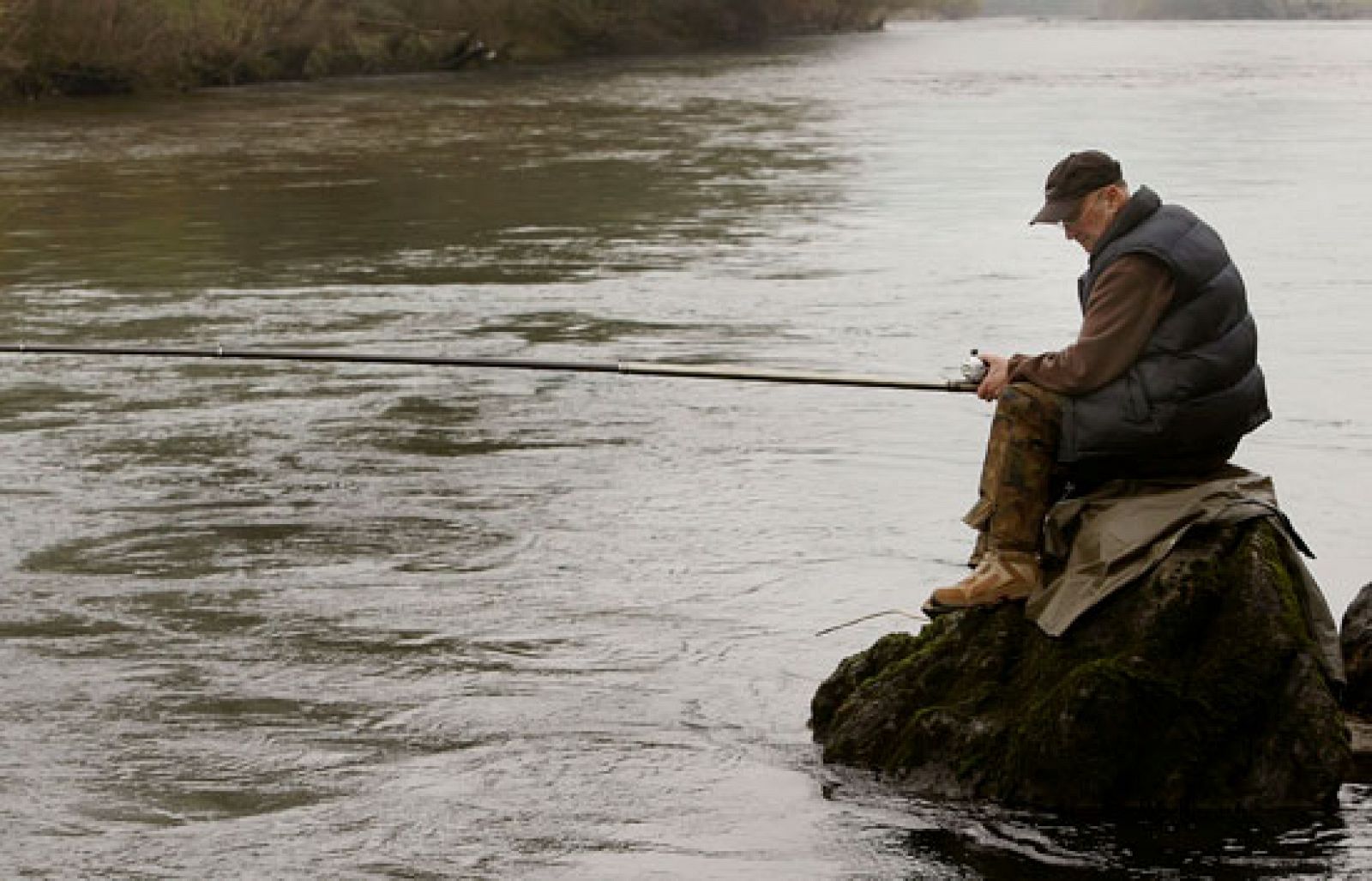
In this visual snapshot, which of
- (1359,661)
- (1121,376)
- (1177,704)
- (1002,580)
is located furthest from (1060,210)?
(1359,661)

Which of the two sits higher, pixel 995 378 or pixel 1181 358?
pixel 1181 358

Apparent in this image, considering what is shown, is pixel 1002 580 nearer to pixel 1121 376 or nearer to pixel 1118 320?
pixel 1121 376

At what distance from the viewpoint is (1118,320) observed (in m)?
6.29

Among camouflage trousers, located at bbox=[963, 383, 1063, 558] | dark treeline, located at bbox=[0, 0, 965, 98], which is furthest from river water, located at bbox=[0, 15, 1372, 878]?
dark treeline, located at bbox=[0, 0, 965, 98]

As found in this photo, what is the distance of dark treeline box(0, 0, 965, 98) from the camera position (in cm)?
4472

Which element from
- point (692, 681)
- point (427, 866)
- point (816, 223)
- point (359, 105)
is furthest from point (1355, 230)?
point (359, 105)

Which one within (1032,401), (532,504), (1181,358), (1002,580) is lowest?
(532,504)

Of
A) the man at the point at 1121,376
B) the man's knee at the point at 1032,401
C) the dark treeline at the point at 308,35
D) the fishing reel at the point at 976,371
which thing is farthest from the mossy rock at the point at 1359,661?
the dark treeline at the point at 308,35

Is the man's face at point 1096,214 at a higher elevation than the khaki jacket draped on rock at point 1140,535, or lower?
higher

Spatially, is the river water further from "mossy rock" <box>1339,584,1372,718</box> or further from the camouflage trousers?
the camouflage trousers

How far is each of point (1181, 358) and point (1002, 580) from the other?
759 mm

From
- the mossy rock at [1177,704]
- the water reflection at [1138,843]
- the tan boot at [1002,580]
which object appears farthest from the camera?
the tan boot at [1002,580]

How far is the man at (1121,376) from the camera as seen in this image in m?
6.28

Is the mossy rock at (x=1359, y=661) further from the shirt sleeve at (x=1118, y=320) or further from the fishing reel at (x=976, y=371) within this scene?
the fishing reel at (x=976, y=371)
